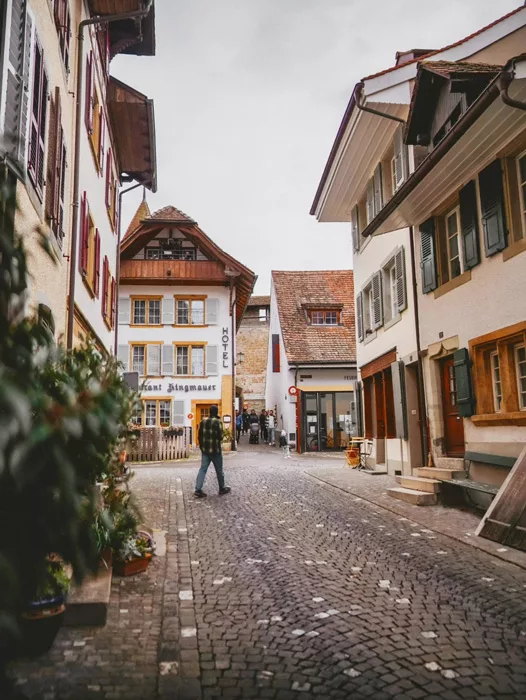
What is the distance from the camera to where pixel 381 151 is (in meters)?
15.1

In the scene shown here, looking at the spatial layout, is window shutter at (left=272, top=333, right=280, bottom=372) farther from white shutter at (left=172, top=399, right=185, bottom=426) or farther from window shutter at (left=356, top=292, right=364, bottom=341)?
window shutter at (left=356, top=292, right=364, bottom=341)

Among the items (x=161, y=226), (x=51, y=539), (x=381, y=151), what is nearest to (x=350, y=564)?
(x=51, y=539)

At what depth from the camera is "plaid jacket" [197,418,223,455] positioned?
1149 centimetres

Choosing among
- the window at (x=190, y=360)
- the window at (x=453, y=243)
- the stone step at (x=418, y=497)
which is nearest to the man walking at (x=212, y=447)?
the stone step at (x=418, y=497)

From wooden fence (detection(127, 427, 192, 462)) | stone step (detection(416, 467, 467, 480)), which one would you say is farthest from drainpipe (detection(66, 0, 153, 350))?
wooden fence (detection(127, 427, 192, 462))

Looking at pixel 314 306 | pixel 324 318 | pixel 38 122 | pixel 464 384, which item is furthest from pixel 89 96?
pixel 324 318

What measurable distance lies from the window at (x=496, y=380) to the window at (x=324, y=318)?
2008 centimetres

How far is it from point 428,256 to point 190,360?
19211mm

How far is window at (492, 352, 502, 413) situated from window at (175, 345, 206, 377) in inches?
808

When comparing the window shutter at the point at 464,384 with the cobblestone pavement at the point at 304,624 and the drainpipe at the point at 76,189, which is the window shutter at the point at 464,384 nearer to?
the cobblestone pavement at the point at 304,624

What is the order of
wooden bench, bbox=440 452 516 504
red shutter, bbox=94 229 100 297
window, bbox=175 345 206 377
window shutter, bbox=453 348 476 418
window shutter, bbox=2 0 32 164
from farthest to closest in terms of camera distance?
window, bbox=175 345 206 377, red shutter, bbox=94 229 100 297, window shutter, bbox=453 348 476 418, wooden bench, bbox=440 452 516 504, window shutter, bbox=2 0 32 164

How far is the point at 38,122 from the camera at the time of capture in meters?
7.03

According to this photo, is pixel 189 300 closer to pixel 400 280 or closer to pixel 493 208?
pixel 400 280

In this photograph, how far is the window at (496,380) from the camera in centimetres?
994
